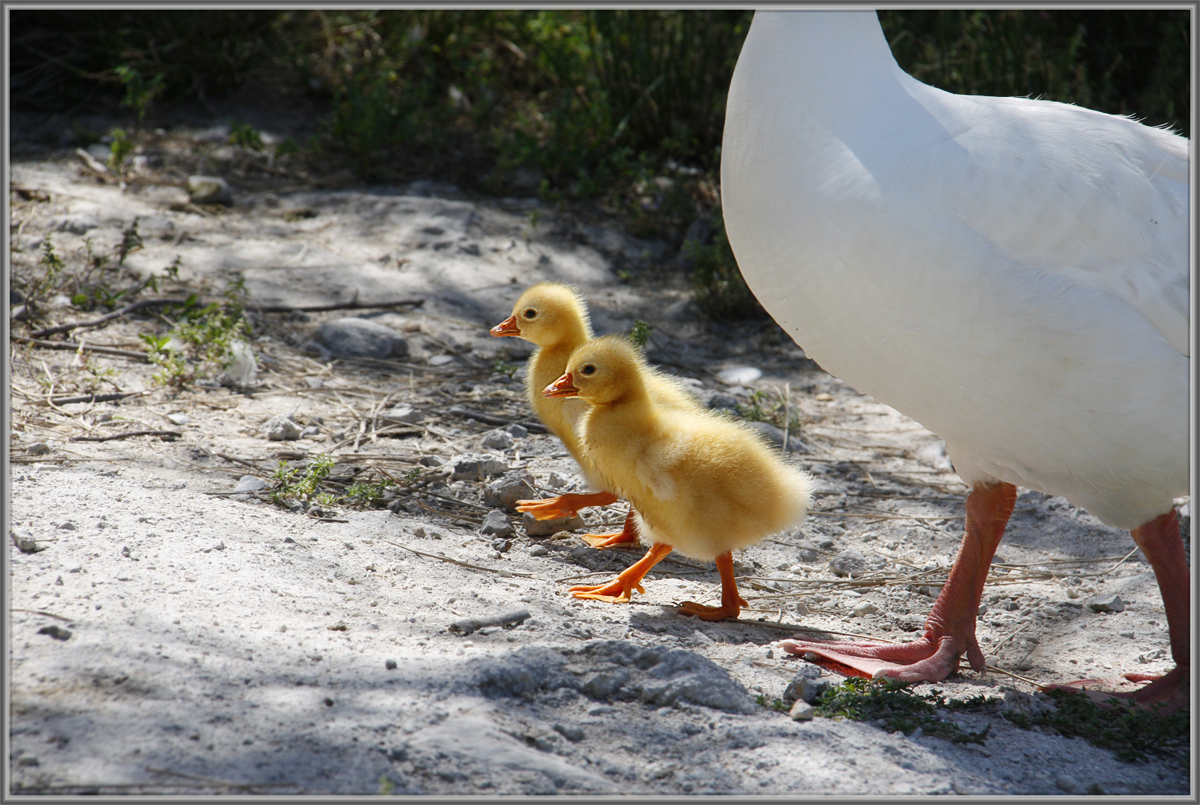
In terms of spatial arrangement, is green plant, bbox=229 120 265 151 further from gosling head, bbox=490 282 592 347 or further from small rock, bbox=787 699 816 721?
small rock, bbox=787 699 816 721

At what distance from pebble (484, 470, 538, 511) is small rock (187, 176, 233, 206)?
3802 mm

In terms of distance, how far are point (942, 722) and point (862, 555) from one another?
1405 mm

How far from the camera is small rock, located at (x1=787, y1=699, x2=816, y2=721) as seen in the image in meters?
2.56

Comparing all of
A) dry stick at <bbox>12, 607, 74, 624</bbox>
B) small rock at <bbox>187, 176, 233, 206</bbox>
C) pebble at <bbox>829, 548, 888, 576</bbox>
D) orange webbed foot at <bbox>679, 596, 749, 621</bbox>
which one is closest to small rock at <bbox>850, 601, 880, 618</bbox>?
pebble at <bbox>829, 548, 888, 576</bbox>

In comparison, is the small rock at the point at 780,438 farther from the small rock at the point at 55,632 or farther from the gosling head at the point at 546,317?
the small rock at the point at 55,632

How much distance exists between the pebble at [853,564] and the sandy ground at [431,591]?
4 cm

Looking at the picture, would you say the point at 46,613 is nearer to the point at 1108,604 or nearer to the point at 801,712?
the point at 801,712

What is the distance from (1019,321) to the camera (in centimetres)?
248

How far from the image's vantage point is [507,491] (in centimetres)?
402

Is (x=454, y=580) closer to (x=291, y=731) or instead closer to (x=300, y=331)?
(x=291, y=731)

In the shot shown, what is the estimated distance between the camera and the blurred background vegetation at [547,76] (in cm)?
720

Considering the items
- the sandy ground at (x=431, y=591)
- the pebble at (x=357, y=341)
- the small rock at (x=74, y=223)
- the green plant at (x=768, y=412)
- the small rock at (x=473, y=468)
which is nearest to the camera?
the sandy ground at (x=431, y=591)

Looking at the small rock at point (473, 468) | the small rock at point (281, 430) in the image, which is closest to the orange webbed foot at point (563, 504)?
the small rock at point (473, 468)

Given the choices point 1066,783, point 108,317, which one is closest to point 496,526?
point 1066,783
